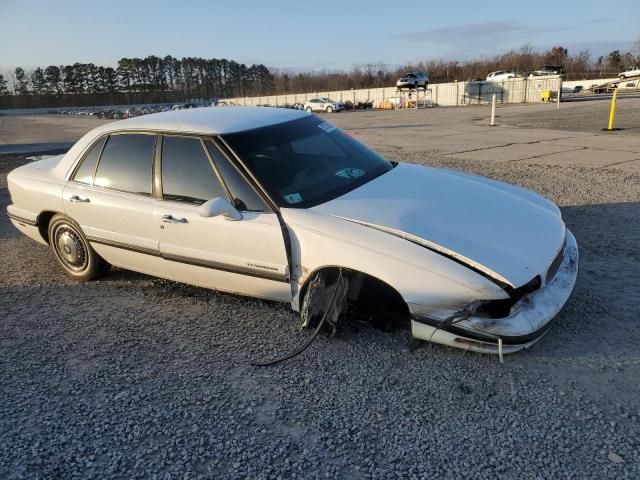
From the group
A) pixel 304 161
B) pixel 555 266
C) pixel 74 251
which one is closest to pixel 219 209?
pixel 304 161

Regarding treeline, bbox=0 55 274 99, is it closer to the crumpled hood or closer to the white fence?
the white fence

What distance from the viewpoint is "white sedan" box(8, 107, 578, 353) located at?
2.82m

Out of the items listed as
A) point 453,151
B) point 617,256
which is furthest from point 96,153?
point 453,151

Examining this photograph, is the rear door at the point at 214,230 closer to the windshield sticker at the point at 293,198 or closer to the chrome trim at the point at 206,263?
the chrome trim at the point at 206,263

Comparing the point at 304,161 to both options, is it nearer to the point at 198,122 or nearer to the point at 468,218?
the point at 198,122

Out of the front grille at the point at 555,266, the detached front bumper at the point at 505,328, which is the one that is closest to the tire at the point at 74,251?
the detached front bumper at the point at 505,328

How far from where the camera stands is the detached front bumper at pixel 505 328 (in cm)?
273

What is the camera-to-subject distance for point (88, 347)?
3.42 meters

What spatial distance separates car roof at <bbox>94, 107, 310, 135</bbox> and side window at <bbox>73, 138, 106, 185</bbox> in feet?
0.51

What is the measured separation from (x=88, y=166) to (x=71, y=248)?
806 millimetres

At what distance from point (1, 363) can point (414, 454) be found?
2.72m

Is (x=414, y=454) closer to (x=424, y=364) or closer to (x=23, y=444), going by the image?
(x=424, y=364)

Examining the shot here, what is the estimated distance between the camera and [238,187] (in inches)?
137

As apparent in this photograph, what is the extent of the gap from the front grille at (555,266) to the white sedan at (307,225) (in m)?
0.02
